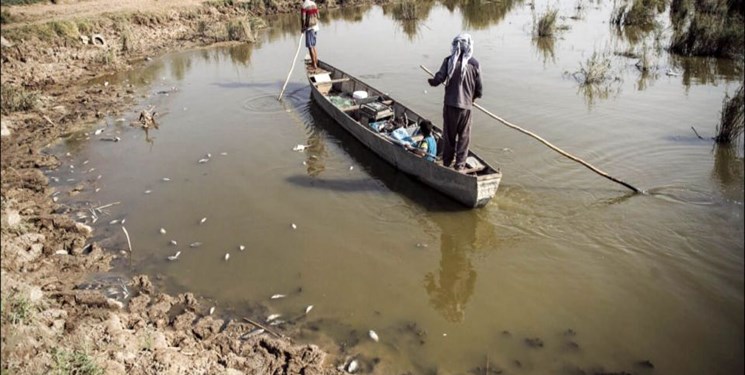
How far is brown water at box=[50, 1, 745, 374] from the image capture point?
16.2 ft

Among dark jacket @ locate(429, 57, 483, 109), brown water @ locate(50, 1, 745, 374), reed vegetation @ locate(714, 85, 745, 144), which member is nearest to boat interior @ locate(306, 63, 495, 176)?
brown water @ locate(50, 1, 745, 374)

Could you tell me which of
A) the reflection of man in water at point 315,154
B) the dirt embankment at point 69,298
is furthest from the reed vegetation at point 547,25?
the dirt embankment at point 69,298

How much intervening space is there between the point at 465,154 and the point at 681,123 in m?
4.90

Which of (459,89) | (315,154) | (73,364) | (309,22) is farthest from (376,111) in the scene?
(73,364)

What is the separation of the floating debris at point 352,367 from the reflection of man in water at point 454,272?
3.81 feet

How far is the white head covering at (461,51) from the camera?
6406 mm

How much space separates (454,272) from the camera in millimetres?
6023

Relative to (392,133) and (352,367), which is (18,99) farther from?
(352,367)

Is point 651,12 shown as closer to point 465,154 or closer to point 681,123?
point 681,123

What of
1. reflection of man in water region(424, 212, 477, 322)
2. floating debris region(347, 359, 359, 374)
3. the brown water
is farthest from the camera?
reflection of man in water region(424, 212, 477, 322)

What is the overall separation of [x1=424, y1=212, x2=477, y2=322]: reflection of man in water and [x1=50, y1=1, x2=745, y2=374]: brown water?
0.07ft

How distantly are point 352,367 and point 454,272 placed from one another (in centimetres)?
193

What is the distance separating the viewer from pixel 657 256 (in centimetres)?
589

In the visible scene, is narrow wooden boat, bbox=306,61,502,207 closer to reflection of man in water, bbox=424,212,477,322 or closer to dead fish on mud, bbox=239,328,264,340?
reflection of man in water, bbox=424,212,477,322
